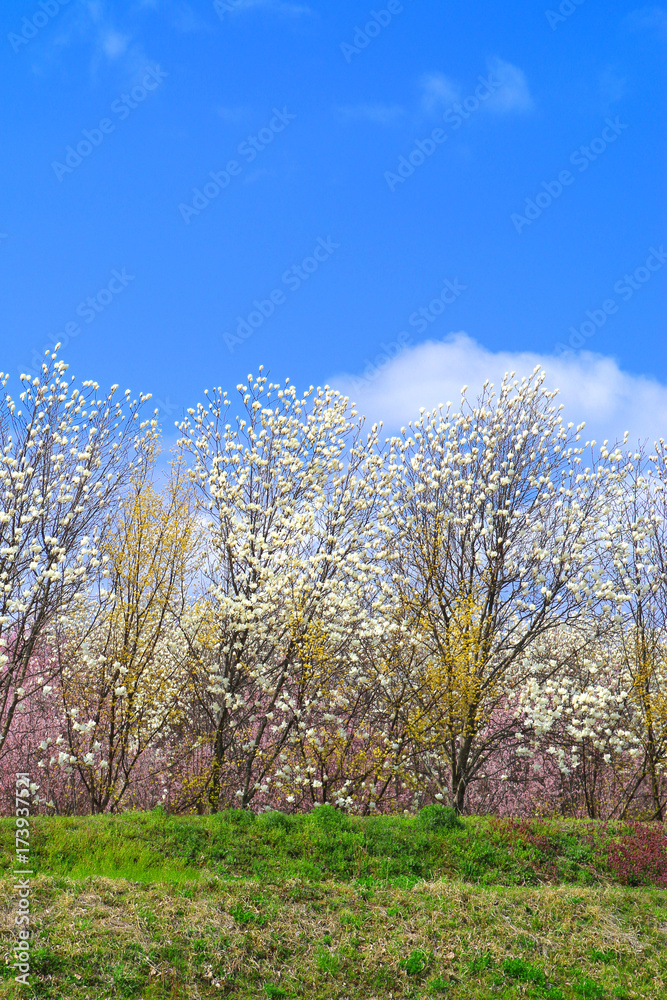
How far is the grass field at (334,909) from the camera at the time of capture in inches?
333

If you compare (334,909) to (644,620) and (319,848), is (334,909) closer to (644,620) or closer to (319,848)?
(319,848)

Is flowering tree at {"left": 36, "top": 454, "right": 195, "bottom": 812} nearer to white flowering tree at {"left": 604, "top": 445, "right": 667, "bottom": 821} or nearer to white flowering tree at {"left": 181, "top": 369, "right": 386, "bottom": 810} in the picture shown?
white flowering tree at {"left": 181, "top": 369, "right": 386, "bottom": 810}

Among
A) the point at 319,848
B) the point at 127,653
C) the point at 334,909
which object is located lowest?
the point at 334,909

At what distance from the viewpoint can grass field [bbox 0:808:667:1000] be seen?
27.8 ft

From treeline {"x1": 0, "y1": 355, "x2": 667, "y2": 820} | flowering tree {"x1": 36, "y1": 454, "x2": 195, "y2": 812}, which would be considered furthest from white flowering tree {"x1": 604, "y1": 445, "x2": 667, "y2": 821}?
flowering tree {"x1": 36, "y1": 454, "x2": 195, "y2": 812}

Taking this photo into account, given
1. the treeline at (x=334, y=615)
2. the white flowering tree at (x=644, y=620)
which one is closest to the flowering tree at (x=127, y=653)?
the treeline at (x=334, y=615)

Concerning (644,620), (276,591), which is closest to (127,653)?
(276,591)

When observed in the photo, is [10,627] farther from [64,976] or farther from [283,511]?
[64,976]

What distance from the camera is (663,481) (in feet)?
65.3

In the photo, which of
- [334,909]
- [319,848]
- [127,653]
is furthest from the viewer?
[127,653]

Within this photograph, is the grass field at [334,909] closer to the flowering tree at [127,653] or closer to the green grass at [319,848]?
the green grass at [319,848]

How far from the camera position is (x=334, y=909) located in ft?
32.4

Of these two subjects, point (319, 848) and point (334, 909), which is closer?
point (334, 909)

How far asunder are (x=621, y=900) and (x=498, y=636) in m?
7.84
